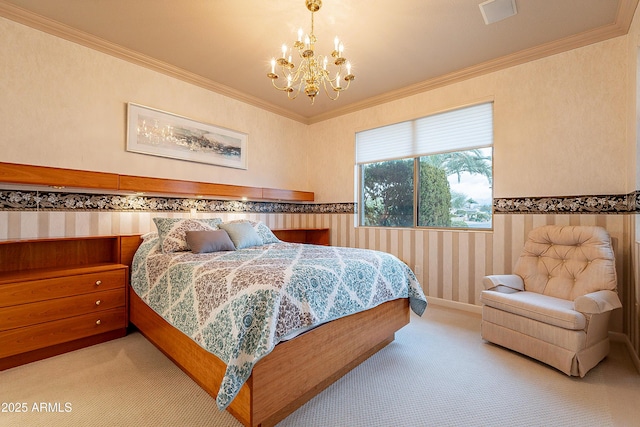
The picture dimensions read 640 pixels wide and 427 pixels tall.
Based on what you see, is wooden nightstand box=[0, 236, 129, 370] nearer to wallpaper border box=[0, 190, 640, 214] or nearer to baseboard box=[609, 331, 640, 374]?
wallpaper border box=[0, 190, 640, 214]

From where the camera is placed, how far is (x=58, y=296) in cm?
234

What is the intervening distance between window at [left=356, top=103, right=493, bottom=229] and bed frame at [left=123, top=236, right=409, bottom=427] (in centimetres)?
170

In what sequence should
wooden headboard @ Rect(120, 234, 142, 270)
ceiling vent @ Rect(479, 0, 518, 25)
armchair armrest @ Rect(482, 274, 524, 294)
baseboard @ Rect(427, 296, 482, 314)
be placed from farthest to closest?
baseboard @ Rect(427, 296, 482, 314) → wooden headboard @ Rect(120, 234, 142, 270) → armchair armrest @ Rect(482, 274, 524, 294) → ceiling vent @ Rect(479, 0, 518, 25)

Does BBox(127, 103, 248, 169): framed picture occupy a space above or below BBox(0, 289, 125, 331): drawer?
above

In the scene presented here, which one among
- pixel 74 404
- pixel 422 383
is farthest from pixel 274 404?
pixel 74 404

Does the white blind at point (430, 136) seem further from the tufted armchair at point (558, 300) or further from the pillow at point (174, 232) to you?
the pillow at point (174, 232)

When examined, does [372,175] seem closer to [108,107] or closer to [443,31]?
[443,31]

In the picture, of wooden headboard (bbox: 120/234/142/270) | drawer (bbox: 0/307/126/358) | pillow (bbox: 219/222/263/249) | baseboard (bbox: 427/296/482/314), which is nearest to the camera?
drawer (bbox: 0/307/126/358)

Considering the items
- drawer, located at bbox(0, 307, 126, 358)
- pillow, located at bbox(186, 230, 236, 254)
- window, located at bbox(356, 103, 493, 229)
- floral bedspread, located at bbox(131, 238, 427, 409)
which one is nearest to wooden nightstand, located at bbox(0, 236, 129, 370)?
drawer, located at bbox(0, 307, 126, 358)

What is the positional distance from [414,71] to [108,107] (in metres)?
3.32

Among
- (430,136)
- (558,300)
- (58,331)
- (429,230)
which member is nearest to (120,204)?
(58,331)

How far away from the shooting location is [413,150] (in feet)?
12.9

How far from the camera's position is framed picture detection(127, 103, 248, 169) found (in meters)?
3.14

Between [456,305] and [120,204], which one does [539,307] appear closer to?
[456,305]
